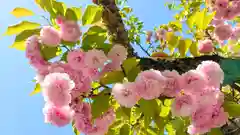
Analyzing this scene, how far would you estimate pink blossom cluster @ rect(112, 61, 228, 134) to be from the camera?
4.32 ft

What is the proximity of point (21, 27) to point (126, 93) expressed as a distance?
22.2 inches

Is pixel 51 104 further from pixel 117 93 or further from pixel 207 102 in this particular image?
pixel 207 102

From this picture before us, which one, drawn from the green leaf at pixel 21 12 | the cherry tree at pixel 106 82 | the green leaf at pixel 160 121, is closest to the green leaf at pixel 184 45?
the cherry tree at pixel 106 82

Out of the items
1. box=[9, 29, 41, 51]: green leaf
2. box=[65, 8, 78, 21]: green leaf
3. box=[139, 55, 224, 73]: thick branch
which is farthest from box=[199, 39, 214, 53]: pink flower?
box=[9, 29, 41, 51]: green leaf

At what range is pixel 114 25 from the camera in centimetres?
187

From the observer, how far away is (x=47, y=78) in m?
1.36

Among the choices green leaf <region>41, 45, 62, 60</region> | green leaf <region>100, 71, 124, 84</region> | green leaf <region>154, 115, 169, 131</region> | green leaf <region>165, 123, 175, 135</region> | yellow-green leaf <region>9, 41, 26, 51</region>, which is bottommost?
green leaf <region>154, 115, 169, 131</region>

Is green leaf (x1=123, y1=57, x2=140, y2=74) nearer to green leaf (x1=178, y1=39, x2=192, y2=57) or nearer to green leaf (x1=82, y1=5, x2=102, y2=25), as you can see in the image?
green leaf (x1=82, y1=5, x2=102, y2=25)

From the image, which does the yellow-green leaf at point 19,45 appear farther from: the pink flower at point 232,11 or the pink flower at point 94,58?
the pink flower at point 232,11

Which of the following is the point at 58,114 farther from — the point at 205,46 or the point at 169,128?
the point at 205,46

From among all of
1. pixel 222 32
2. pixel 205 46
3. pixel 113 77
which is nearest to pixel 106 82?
pixel 113 77

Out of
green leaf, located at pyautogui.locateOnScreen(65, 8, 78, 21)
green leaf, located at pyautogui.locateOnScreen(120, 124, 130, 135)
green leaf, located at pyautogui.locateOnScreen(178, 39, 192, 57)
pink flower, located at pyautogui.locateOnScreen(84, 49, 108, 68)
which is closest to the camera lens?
pink flower, located at pyautogui.locateOnScreen(84, 49, 108, 68)

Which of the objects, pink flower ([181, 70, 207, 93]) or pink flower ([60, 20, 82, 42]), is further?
pink flower ([60, 20, 82, 42])

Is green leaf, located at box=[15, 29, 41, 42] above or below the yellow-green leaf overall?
above
